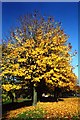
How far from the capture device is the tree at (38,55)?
1091 cm

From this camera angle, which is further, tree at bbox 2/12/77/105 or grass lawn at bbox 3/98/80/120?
tree at bbox 2/12/77/105

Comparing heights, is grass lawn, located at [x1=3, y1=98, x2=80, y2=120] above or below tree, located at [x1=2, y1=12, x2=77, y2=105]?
below

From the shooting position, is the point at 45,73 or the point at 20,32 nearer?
the point at 45,73

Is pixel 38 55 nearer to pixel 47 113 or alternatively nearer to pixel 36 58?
pixel 36 58

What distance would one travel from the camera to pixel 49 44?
449 inches

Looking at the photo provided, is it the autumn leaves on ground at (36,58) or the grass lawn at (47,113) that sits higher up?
the autumn leaves on ground at (36,58)

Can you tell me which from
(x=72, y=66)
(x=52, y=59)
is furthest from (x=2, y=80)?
(x=72, y=66)

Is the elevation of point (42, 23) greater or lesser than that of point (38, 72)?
greater

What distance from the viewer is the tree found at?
35.8 feet

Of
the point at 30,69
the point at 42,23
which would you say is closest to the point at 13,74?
the point at 30,69

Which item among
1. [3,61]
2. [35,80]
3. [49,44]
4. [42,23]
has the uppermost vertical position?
[42,23]

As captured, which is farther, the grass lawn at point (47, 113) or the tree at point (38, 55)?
the tree at point (38, 55)

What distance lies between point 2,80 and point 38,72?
6.02 feet

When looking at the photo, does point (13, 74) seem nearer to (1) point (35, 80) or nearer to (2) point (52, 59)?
(1) point (35, 80)
